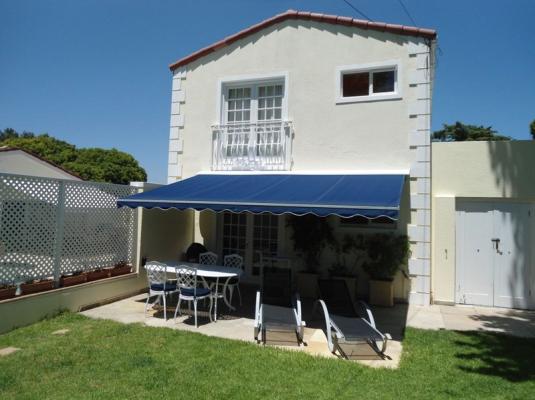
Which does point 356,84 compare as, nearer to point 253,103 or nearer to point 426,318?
point 253,103

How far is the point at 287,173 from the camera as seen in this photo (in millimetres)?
17781

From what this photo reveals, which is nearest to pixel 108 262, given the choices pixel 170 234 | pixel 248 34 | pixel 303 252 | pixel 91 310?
pixel 91 310

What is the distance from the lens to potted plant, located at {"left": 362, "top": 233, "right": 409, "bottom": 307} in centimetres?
1576

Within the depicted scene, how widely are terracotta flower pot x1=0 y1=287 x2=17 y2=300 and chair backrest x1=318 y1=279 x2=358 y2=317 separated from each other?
1010 centimetres

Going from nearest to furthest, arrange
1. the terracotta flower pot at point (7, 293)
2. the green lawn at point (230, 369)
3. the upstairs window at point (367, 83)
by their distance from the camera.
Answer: the green lawn at point (230, 369) → the terracotta flower pot at point (7, 293) → the upstairs window at point (367, 83)

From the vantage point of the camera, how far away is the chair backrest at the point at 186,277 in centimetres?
1302

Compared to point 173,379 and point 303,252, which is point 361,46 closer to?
point 303,252

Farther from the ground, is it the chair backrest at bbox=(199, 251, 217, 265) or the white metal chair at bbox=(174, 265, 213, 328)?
the chair backrest at bbox=(199, 251, 217, 265)

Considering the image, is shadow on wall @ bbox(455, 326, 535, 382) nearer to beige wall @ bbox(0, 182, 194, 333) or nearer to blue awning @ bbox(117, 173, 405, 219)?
blue awning @ bbox(117, 173, 405, 219)

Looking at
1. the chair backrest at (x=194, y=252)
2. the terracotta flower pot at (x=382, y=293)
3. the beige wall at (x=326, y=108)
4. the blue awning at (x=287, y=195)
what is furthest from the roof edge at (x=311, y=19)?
the terracotta flower pot at (x=382, y=293)

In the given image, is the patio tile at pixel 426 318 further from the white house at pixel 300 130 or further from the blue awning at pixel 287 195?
the blue awning at pixel 287 195

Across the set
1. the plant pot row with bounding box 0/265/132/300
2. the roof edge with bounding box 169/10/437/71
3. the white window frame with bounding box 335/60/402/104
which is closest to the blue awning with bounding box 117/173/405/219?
the plant pot row with bounding box 0/265/132/300

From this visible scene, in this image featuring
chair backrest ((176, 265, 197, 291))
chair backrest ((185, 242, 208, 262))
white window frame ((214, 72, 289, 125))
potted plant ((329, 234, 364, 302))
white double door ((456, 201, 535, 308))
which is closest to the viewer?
chair backrest ((176, 265, 197, 291))

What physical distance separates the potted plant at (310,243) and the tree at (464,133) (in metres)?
44.0
